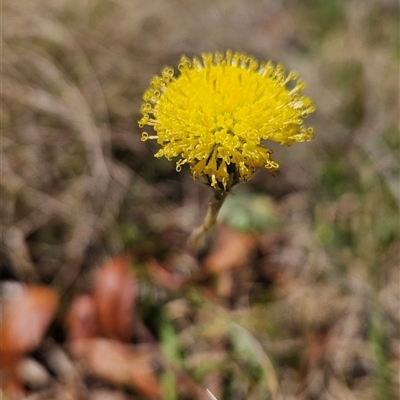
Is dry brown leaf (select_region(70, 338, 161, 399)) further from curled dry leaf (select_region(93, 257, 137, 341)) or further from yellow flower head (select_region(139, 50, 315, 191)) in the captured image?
yellow flower head (select_region(139, 50, 315, 191))

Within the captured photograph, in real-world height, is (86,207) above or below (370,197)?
below

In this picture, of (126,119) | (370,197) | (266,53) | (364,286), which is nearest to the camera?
(364,286)

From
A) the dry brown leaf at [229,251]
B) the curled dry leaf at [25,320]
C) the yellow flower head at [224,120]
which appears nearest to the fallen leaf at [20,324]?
the curled dry leaf at [25,320]

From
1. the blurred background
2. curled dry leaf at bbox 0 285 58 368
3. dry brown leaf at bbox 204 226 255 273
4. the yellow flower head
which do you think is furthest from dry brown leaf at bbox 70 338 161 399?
the yellow flower head

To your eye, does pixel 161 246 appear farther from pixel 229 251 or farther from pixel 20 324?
pixel 20 324

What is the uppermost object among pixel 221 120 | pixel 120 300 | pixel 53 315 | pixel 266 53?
pixel 266 53

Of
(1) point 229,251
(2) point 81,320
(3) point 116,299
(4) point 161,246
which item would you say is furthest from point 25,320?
(1) point 229,251

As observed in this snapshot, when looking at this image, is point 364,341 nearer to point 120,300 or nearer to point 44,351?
point 120,300

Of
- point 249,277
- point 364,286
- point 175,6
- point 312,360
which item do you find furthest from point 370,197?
point 175,6
